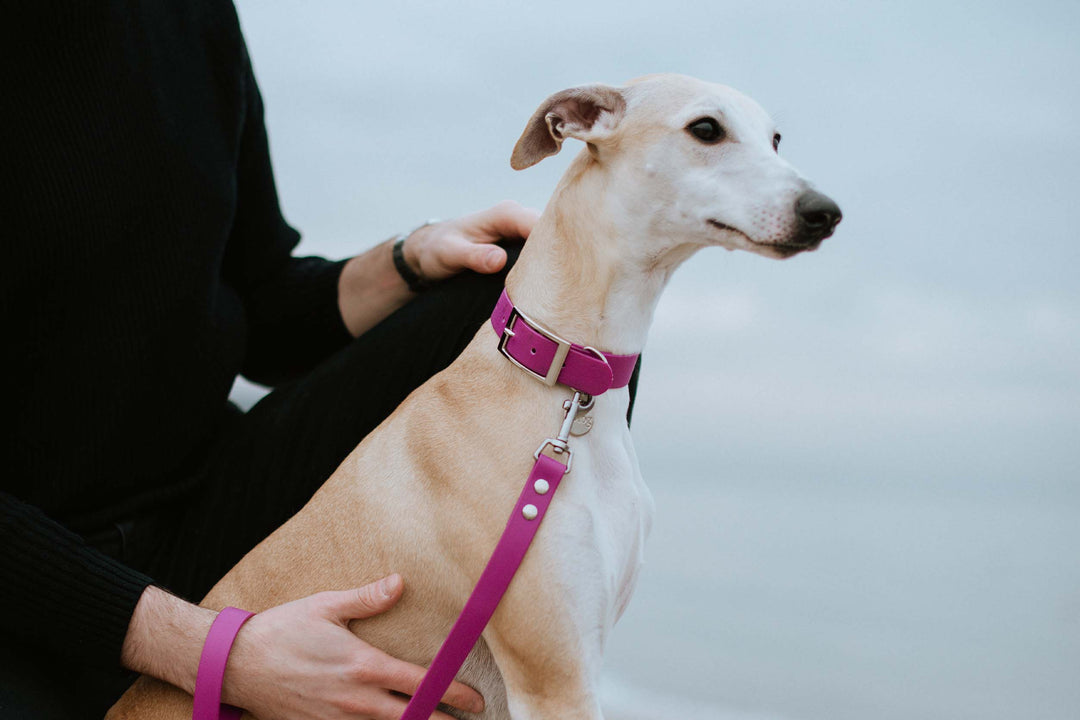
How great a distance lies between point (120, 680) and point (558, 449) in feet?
2.69

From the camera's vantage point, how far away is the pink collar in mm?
1361

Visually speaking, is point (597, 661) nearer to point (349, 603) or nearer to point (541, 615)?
point (541, 615)

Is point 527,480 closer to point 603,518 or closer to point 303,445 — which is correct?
point 603,518

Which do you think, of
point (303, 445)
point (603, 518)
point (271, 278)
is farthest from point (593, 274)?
point (271, 278)

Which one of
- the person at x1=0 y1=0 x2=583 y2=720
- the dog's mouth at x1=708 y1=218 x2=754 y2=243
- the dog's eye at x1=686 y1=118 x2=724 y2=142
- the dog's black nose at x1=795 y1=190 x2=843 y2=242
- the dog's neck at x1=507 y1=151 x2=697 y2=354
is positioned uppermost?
the dog's eye at x1=686 y1=118 x2=724 y2=142

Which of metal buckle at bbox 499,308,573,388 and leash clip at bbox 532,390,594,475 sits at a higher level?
metal buckle at bbox 499,308,573,388

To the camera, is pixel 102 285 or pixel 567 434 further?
pixel 102 285

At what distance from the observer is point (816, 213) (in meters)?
1.30

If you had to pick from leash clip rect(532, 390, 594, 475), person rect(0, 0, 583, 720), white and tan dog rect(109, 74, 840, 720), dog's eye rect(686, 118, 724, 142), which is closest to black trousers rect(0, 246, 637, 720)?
person rect(0, 0, 583, 720)

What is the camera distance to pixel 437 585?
1373 millimetres

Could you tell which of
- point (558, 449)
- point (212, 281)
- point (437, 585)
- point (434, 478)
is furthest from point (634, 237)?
point (212, 281)

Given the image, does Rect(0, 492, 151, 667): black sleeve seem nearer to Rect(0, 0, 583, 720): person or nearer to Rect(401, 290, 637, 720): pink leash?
Rect(0, 0, 583, 720): person

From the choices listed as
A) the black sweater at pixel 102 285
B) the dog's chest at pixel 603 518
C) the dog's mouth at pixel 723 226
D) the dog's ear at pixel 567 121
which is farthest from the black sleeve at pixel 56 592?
the dog's mouth at pixel 723 226

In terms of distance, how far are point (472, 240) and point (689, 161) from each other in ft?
1.68
